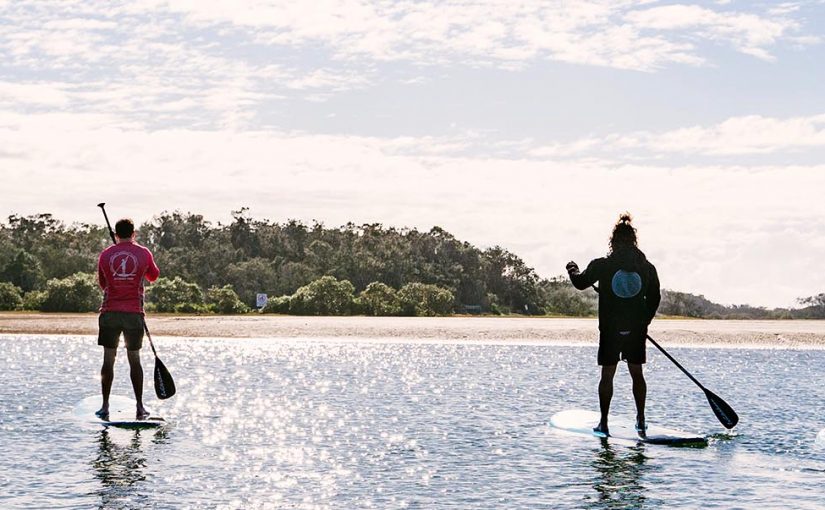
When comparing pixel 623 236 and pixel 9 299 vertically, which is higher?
pixel 623 236

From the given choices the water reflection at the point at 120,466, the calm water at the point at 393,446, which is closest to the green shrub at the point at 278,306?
the calm water at the point at 393,446

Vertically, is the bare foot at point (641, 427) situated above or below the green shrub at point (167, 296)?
below

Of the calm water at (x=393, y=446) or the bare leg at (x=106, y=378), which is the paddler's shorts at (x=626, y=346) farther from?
the bare leg at (x=106, y=378)

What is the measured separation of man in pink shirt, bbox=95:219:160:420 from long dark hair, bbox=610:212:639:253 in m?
5.18

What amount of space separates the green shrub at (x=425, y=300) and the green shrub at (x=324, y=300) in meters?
3.86

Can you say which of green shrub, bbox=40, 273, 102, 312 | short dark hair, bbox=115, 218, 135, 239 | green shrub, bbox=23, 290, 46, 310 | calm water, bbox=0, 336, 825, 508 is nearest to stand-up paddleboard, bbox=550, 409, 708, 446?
calm water, bbox=0, 336, 825, 508

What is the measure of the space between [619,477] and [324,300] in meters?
42.1

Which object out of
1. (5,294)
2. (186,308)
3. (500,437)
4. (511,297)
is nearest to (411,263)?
(511,297)

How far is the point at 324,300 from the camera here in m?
50.3

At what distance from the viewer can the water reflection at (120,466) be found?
7598 millimetres

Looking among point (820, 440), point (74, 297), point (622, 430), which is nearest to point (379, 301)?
point (74, 297)

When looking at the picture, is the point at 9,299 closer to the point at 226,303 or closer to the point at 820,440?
the point at 226,303

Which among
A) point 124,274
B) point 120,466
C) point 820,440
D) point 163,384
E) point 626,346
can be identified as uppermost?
point 124,274

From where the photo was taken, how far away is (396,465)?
9180 millimetres
